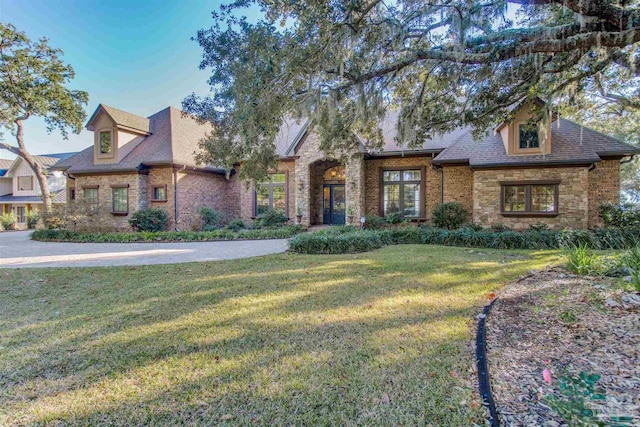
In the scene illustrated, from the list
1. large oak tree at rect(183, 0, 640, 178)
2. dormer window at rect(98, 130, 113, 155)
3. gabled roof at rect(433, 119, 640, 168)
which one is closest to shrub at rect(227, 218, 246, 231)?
large oak tree at rect(183, 0, 640, 178)

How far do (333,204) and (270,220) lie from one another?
3.42 m

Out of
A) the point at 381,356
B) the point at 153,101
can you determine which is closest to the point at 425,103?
the point at 381,356

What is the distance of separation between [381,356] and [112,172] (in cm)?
1651

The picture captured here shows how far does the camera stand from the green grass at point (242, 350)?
212 centimetres

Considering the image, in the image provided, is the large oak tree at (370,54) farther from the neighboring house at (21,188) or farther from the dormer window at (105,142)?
the neighboring house at (21,188)

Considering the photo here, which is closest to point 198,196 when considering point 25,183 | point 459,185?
point 459,185

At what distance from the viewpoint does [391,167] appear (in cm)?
1396

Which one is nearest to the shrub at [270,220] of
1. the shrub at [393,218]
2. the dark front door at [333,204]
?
the dark front door at [333,204]

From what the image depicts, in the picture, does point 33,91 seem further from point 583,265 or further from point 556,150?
point 556,150

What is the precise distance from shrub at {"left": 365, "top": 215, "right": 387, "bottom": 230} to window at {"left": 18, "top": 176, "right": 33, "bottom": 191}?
28260mm

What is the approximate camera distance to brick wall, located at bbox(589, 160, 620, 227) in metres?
11.4

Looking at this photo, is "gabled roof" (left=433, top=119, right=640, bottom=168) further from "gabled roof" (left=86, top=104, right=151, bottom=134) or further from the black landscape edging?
"gabled roof" (left=86, top=104, right=151, bottom=134)

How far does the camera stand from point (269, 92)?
16.6ft

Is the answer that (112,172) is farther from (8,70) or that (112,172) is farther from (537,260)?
(537,260)
